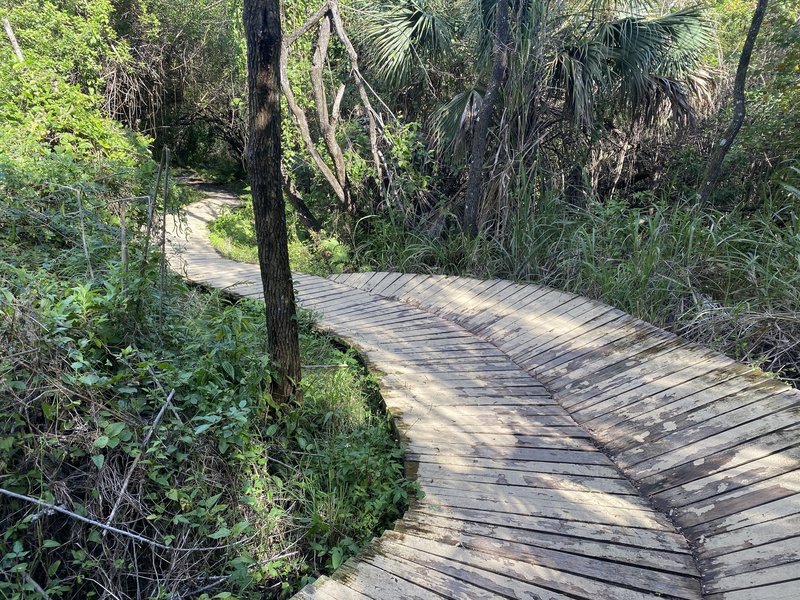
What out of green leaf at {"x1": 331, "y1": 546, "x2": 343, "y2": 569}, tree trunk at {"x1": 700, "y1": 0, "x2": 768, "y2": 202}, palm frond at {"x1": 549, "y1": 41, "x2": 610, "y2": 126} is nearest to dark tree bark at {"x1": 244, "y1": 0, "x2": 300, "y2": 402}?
green leaf at {"x1": 331, "y1": 546, "x2": 343, "y2": 569}

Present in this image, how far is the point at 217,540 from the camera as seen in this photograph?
217 centimetres

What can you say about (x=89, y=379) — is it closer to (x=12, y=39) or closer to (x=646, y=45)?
(x=646, y=45)

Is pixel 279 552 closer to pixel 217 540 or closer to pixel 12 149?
pixel 217 540

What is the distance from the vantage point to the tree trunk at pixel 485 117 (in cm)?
534

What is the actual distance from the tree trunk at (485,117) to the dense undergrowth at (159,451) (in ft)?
10.9

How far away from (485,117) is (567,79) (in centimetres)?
133

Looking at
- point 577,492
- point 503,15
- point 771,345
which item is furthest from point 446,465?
point 503,15

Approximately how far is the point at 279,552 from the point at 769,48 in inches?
410

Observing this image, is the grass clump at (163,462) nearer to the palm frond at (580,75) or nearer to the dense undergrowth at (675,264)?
the dense undergrowth at (675,264)

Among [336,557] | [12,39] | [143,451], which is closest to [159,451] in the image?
[143,451]

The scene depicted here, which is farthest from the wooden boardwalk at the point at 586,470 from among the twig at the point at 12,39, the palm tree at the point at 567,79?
the twig at the point at 12,39

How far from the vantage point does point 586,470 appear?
2.30 metres

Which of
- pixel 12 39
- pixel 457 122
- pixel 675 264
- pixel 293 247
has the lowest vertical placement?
pixel 293 247

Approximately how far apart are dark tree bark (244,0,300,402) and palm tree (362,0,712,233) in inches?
153
